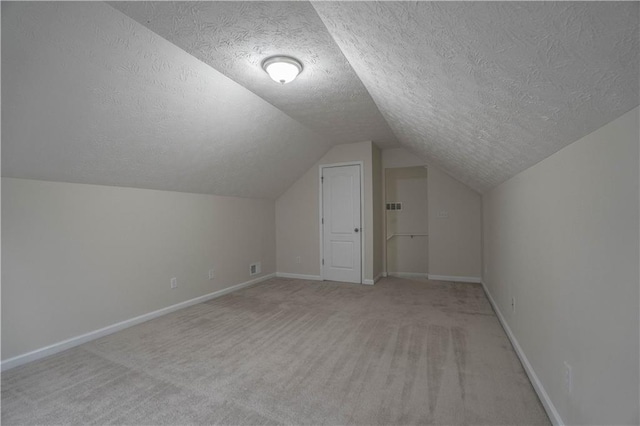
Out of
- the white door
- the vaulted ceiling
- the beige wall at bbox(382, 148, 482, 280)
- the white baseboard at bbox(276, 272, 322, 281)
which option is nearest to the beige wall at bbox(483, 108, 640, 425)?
the vaulted ceiling

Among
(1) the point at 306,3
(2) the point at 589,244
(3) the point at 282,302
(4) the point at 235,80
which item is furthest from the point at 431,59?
(3) the point at 282,302

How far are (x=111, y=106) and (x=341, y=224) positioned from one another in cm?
360

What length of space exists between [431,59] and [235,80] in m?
1.86

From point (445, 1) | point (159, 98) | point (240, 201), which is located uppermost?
point (159, 98)

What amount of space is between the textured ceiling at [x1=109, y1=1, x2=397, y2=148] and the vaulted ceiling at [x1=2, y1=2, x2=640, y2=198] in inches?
0.4

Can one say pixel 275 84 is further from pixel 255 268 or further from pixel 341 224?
pixel 255 268

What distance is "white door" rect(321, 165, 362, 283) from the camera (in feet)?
16.1

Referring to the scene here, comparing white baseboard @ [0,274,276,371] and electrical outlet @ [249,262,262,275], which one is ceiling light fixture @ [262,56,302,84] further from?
electrical outlet @ [249,262,262,275]

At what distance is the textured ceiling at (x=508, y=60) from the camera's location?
0.70 metres

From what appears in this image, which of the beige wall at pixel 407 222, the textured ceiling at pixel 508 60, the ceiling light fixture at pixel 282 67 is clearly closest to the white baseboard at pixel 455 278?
the beige wall at pixel 407 222

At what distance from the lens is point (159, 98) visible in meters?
2.27

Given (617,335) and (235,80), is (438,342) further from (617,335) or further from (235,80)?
(235,80)

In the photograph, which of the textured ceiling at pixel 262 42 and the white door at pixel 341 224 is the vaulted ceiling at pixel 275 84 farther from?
the white door at pixel 341 224

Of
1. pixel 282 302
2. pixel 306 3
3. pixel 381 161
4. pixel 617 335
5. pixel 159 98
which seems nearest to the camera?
pixel 617 335
